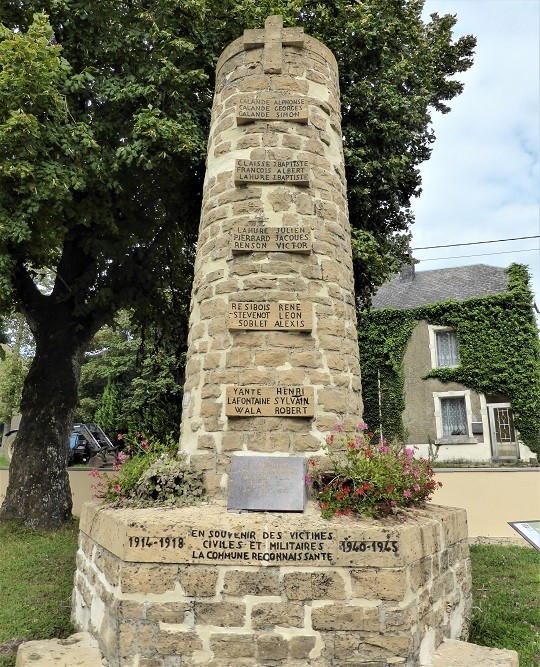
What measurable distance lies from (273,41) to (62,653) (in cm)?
638

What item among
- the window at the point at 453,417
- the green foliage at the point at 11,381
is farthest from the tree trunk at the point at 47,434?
the window at the point at 453,417

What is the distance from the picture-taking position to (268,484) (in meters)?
4.65

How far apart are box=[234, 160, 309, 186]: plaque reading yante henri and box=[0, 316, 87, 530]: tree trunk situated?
19.0 feet

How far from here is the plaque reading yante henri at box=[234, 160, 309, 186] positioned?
5816mm

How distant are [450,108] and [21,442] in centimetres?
1113

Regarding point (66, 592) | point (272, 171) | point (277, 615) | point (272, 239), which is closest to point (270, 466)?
point (277, 615)

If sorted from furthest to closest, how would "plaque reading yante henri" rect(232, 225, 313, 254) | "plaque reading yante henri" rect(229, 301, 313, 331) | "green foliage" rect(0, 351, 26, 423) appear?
"green foliage" rect(0, 351, 26, 423)
"plaque reading yante henri" rect(232, 225, 313, 254)
"plaque reading yante henri" rect(229, 301, 313, 331)

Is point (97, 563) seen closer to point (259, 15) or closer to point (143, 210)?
point (143, 210)

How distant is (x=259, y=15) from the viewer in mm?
9258

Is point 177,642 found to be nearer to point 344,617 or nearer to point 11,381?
point 344,617

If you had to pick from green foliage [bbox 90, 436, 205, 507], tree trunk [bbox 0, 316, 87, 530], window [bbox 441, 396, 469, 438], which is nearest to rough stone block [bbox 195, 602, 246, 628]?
green foliage [bbox 90, 436, 205, 507]

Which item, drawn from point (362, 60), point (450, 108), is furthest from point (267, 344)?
point (450, 108)

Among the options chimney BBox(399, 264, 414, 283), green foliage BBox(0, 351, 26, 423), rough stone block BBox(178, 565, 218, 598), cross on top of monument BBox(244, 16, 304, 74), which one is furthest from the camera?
chimney BBox(399, 264, 414, 283)

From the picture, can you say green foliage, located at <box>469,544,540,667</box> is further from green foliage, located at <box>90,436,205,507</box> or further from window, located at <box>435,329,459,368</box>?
window, located at <box>435,329,459,368</box>
